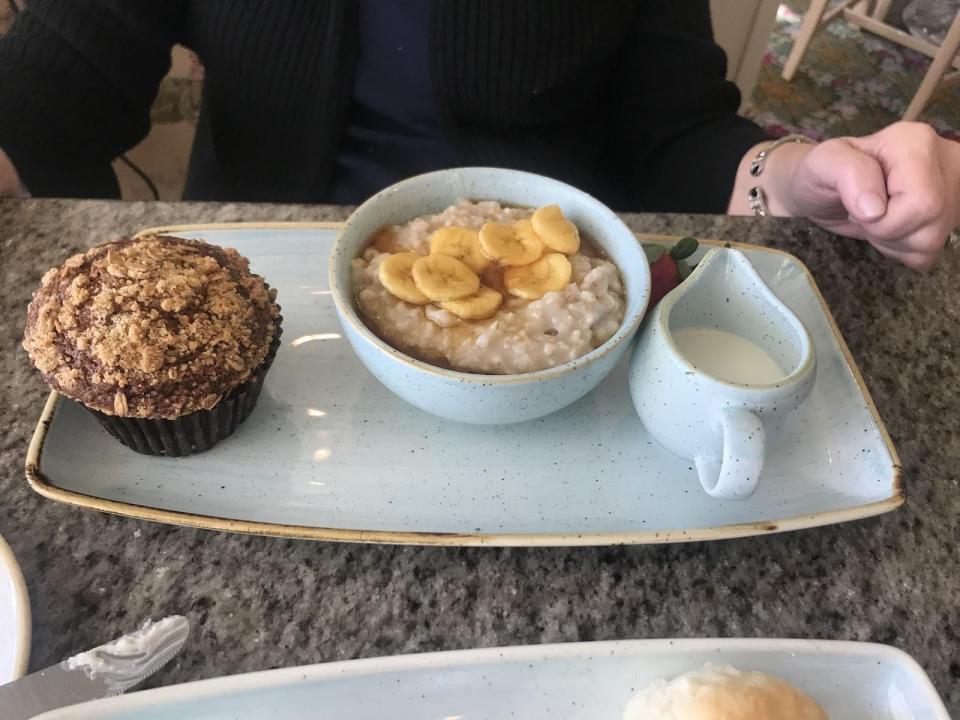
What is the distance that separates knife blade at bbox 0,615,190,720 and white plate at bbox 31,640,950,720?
0.18m

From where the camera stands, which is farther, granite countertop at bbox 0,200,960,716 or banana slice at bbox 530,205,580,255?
banana slice at bbox 530,205,580,255

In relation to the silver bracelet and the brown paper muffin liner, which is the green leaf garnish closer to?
the silver bracelet

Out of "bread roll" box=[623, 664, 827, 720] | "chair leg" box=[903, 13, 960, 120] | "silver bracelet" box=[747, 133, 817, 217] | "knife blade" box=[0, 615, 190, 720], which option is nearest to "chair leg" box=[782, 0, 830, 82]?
"chair leg" box=[903, 13, 960, 120]

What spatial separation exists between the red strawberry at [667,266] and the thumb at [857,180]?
195mm

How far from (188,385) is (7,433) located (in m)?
0.27

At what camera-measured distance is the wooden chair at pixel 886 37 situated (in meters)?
2.90

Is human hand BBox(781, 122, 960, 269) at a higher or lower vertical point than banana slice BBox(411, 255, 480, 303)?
higher

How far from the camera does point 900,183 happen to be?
90cm

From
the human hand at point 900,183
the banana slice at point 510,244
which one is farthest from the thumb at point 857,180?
the banana slice at point 510,244

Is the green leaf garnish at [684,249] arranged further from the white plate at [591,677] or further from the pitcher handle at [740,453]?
the white plate at [591,677]

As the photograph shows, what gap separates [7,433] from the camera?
2.77ft

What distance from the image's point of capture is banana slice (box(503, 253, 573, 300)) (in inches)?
32.9

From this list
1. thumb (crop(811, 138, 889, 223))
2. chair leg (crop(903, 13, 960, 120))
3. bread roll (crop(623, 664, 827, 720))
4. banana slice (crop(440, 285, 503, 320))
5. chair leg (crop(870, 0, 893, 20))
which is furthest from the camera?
chair leg (crop(870, 0, 893, 20))

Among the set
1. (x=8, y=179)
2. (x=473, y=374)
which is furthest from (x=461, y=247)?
(x=8, y=179)
